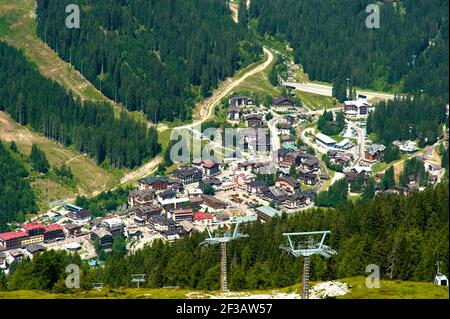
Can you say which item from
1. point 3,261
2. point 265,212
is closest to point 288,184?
point 265,212

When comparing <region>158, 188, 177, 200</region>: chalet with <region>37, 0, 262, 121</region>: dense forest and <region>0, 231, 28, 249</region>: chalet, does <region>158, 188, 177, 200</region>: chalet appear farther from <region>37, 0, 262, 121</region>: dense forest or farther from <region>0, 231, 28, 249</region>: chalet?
<region>37, 0, 262, 121</region>: dense forest

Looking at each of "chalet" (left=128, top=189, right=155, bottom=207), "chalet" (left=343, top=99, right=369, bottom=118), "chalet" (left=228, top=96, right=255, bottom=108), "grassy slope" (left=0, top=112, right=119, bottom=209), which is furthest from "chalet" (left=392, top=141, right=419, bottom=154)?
"grassy slope" (left=0, top=112, right=119, bottom=209)

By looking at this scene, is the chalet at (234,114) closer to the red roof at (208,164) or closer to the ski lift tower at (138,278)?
the red roof at (208,164)

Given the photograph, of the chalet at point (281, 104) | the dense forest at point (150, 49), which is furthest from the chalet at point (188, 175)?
the chalet at point (281, 104)

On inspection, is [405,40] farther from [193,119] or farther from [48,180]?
[48,180]

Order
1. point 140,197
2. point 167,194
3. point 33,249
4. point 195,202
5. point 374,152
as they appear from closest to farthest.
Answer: point 33,249 < point 195,202 < point 140,197 < point 167,194 < point 374,152

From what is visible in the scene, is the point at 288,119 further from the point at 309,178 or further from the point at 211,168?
the point at 211,168
